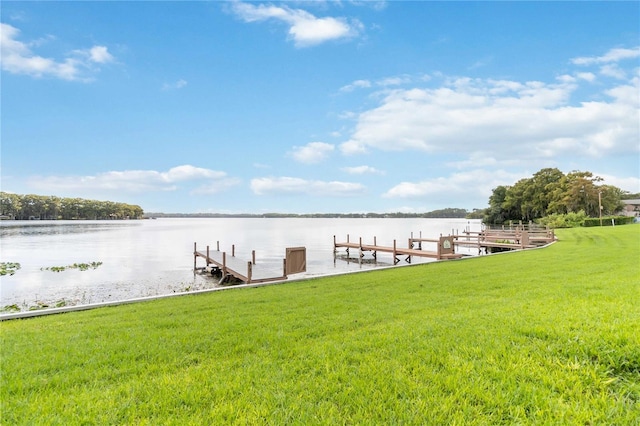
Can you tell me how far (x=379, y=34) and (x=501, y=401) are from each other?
1565 centimetres

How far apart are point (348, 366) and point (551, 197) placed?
74.5m

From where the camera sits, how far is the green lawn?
7.45 ft

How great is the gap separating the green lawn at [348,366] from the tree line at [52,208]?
137 m

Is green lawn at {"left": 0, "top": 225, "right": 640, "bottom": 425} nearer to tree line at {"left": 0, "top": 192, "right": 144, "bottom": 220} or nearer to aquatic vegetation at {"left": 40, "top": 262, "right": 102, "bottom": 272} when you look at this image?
aquatic vegetation at {"left": 40, "top": 262, "right": 102, "bottom": 272}

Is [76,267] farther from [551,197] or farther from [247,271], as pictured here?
[551,197]

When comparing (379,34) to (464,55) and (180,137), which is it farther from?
(180,137)

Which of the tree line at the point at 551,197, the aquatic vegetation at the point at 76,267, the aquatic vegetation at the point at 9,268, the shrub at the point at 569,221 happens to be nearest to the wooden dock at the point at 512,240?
the shrub at the point at 569,221

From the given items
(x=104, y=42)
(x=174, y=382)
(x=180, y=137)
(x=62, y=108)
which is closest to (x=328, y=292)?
(x=174, y=382)

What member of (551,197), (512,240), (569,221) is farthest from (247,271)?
(551,197)

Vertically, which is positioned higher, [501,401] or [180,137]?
[180,137]

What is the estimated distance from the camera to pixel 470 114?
20.2m

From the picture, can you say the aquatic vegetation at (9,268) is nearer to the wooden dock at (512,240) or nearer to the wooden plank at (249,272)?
the wooden plank at (249,272)

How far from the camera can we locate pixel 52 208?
11506 centimetres

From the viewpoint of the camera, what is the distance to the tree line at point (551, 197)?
5403 cm
